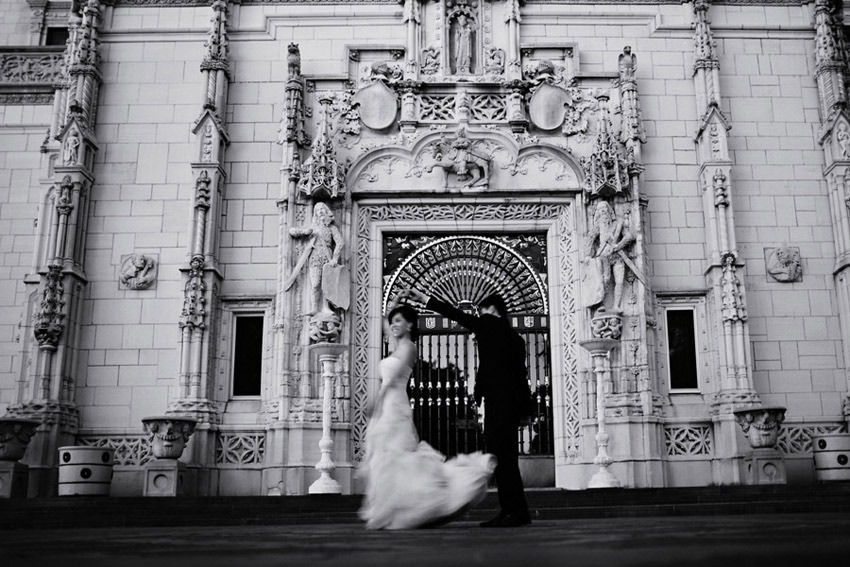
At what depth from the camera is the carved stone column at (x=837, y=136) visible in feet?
47.8

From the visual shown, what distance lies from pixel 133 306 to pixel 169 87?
4.18 m

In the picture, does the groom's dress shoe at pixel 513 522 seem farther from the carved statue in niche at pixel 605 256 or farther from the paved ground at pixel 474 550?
the carved statue in niche at pixel 605 256

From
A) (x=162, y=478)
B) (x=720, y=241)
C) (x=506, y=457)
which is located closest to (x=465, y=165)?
(x=720, y=241)

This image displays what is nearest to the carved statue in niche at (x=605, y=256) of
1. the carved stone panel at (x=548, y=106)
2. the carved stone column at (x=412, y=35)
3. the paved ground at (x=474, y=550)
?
the carved stone panel at (x=548, y=106)

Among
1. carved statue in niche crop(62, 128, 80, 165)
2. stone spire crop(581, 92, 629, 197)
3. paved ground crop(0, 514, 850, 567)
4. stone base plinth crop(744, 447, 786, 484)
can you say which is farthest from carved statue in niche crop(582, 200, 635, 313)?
paved ground crop(0, 514, 850, 567)

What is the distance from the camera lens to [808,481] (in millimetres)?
14023

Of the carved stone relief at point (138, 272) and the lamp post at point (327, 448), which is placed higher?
the carved stone relief at point (138, 272)

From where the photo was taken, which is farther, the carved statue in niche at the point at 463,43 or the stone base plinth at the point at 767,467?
the carved statue in niche at the point at 463,43

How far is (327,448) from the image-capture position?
40.2 ft

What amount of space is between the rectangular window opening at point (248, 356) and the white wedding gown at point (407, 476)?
7833mm

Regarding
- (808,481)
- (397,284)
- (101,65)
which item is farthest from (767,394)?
(101,65)

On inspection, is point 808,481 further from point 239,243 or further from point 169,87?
point 169,87

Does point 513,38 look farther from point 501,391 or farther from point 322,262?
point 501,391

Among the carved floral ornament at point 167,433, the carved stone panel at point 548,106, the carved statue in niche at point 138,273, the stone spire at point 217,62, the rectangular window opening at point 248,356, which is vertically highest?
the stone spire at point 217,62
